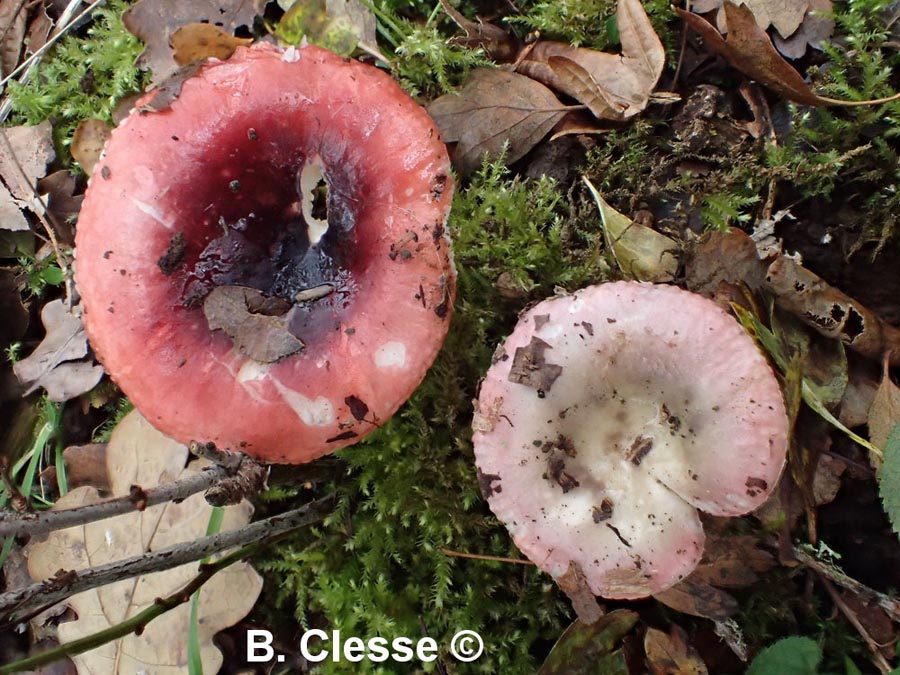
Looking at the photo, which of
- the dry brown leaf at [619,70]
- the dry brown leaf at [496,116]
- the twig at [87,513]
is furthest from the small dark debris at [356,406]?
the dry brown leaf at [619,70]

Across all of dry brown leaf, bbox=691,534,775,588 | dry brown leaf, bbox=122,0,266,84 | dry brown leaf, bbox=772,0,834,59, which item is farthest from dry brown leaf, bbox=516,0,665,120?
dry brown leaf, bbox=691,534,775,588

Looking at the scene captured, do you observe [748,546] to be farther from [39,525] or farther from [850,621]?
[39,525]

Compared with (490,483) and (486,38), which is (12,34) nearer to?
(486,38)

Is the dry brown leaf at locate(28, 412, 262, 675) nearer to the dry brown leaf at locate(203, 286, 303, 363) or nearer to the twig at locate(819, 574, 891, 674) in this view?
the dry brown leaf at locate(203, 286, 303, 363)

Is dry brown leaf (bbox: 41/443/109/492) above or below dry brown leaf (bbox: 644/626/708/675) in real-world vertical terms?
above

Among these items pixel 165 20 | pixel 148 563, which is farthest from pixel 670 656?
pixel 165 20

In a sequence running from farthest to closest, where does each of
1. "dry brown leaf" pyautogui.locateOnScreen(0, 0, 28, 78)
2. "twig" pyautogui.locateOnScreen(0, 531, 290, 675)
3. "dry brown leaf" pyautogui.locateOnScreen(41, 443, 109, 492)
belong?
"dry brown leaf" pyautogui.locateOnScreen(0, 0, 28, 78) < "dry brown leaf" pyautogui.locateOnScreen(41, 443, 109, 492) < "twig" pyautogui.locateOnScreen(0, 531, 290, 675)

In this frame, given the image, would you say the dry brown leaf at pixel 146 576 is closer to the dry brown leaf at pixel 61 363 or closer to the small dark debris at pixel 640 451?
the dry brown leaf at pixel 61 363
